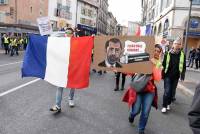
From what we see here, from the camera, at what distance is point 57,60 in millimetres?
6711

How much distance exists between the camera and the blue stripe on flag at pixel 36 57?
6.77 metres

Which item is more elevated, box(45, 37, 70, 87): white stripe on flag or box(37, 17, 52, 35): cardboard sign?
box(37, 17, 52, 35): cardboard sign

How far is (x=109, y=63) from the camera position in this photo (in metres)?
5.88

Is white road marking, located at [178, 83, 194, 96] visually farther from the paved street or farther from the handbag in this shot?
the handbag

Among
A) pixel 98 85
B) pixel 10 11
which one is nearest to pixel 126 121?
pixel 98 85

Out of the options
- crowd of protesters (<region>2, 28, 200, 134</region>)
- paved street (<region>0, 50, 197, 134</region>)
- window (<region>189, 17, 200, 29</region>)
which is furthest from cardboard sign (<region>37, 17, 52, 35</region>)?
window (<region>189, 17, 200, 29</region>)

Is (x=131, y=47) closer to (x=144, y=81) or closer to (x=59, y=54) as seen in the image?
(x=144, y=81)

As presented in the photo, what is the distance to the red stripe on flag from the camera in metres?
6.27

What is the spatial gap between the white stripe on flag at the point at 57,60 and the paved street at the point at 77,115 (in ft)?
2.47

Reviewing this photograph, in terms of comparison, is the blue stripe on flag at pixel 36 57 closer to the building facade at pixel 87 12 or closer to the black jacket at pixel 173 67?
the black jacket at pixel 173 67

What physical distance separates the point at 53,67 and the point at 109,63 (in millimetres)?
1356

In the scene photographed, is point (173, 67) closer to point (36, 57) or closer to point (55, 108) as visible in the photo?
point (55, 108)

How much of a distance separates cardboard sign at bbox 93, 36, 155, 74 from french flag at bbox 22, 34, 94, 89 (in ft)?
1.10

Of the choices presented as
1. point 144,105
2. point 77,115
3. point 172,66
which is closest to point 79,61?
point 77,115
